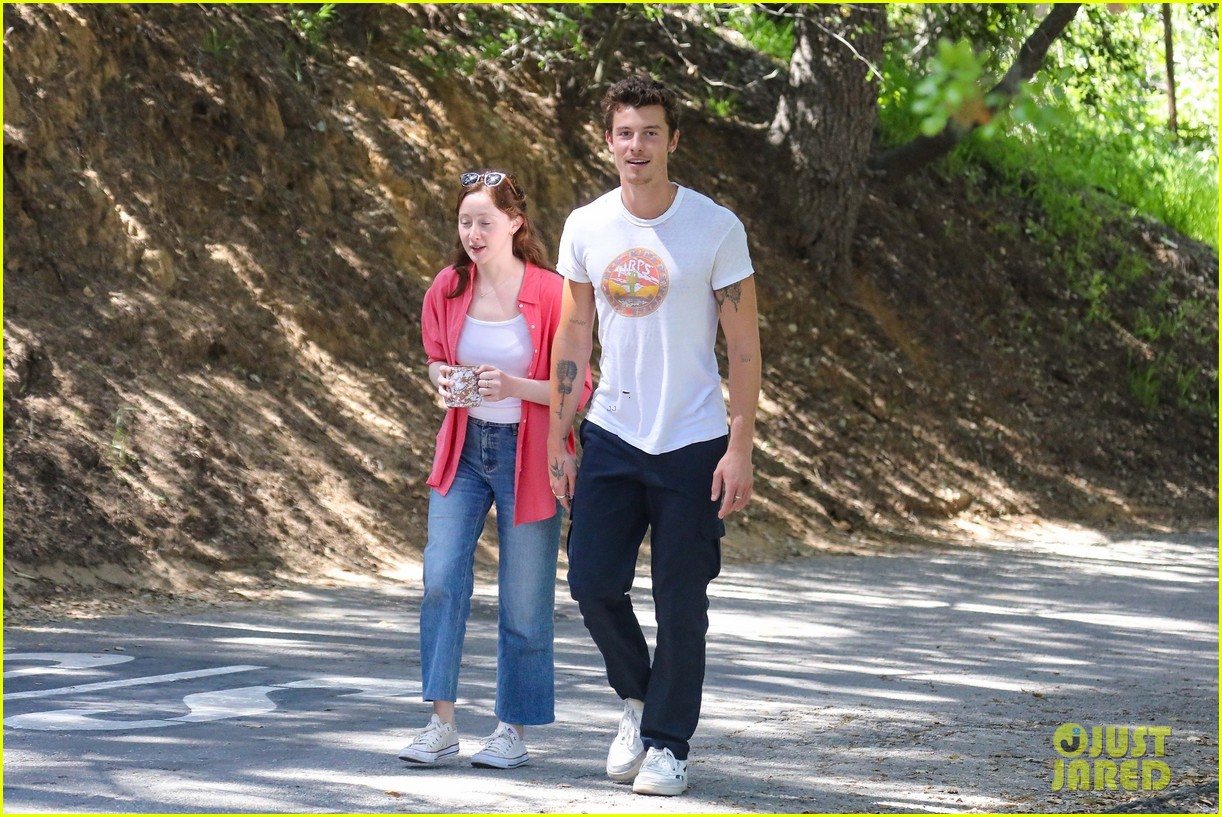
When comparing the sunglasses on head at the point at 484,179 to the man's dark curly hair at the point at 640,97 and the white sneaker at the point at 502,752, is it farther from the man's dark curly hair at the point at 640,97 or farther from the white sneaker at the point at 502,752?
the white sneaker at the point at 502,752

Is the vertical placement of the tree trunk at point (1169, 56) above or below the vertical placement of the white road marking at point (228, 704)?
above

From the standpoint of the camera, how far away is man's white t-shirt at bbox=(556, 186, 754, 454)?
4.55 meters

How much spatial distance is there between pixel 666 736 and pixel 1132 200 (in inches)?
734

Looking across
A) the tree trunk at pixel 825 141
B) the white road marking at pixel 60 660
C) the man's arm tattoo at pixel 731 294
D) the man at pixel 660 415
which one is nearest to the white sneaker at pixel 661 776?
the man at pixel 660 415

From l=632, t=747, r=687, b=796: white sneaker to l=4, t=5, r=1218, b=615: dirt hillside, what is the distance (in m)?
4.84

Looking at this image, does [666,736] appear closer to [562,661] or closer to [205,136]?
[562,661]

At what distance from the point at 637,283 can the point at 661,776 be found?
60.5 inches

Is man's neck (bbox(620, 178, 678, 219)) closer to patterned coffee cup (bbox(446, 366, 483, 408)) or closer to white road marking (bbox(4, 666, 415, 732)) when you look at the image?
patterned coffee cup (bbox(446, 366, 483, 408))

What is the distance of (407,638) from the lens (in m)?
7.72

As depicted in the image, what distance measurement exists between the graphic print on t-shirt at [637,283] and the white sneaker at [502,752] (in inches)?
58.2

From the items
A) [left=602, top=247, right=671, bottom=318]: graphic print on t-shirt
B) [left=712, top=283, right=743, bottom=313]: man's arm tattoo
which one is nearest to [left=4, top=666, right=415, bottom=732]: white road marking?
[left=602, top=247, right=671, bottom=318]: graphic print on t-shirt

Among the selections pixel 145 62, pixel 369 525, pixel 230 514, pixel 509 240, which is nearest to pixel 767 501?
pixel 369 525

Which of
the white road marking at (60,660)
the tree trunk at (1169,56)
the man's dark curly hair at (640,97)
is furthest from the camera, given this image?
the tree trunk at (1169,56)

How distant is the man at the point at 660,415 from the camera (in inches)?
179
